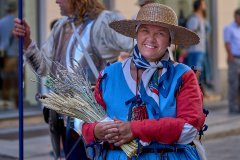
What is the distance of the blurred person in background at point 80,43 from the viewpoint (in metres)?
5.53

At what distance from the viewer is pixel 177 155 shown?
369 centimetres

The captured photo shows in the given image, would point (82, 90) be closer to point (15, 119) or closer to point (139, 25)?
point (139, 25)

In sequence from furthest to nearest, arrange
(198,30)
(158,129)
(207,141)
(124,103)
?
(198,30) < (207,141) < (124,103) < (158,129)

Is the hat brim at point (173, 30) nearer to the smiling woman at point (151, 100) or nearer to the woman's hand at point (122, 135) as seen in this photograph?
the smiling woman at point (151, 100)

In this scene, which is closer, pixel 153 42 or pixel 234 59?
pixel 153 42

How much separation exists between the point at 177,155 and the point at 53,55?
231 centimetres

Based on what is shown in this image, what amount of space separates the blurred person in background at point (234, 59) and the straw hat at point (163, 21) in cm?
867

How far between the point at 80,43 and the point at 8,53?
20.3 feet

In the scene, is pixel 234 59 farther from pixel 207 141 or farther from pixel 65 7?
pixel 65 7

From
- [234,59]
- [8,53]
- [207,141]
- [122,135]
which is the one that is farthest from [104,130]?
[234,59]

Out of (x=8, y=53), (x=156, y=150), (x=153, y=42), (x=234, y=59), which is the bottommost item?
(x=234, y=59)

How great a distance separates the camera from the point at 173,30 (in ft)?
12.7

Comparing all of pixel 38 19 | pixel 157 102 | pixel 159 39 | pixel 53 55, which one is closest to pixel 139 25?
pixel 159 39

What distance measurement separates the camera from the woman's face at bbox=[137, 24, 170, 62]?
3.77 meters
